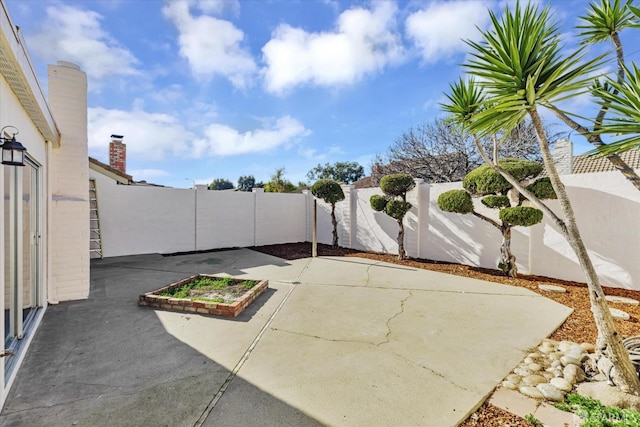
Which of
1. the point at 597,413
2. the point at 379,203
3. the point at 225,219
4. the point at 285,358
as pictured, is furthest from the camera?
the point at 225,219

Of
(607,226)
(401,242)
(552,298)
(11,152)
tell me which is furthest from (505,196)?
(11,152)

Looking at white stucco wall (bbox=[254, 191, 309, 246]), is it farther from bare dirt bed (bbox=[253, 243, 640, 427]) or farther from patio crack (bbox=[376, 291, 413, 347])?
patio crack (bbox=[376, 291, 413, 347])

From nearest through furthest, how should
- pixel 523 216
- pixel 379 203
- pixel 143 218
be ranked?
pixel 523 216 < pixel 379 203 < pixel 143 218

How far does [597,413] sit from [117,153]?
1479 centimetres

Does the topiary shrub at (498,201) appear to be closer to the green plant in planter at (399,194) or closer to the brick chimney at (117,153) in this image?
the green plant in planter at (399,194)

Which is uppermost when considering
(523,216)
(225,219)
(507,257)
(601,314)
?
(523,216)

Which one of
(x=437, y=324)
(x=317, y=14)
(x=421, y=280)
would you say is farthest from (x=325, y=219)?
(x=437, y=324)

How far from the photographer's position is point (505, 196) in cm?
592

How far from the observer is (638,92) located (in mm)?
2201

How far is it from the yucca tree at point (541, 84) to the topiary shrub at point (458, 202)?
402cm

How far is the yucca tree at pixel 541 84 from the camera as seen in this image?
2256mm

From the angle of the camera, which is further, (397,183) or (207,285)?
(397,183)

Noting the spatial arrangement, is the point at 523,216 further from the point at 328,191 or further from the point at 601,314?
the point at 328,191

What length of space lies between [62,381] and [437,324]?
4.07 m
